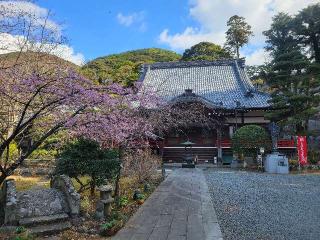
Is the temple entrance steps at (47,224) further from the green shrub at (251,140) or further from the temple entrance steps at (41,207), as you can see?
the green shrub at (251,140)

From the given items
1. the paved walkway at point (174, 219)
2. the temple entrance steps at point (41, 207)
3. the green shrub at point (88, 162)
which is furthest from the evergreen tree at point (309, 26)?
the temple entrance steps at point (41, 207)

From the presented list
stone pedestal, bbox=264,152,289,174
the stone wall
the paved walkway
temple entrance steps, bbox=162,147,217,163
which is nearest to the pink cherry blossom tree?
the stone wall

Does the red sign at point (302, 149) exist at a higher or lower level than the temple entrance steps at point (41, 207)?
higher

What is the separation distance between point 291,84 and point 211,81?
1008cm

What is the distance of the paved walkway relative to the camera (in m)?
6.12

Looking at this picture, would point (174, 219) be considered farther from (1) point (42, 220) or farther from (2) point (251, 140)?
(2) point (251, 140)

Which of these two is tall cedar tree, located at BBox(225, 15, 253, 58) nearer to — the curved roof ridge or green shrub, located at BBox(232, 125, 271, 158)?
the curved roof ridge

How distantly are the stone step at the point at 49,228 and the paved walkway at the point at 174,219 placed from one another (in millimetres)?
1076

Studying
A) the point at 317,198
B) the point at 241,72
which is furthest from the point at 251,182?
the point at 241,72

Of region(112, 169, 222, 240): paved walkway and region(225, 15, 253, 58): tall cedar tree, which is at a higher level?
region(225, 15, 253, 58): tall cedar tree

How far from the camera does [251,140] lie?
20.0 metres

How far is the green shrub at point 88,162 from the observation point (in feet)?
28.6

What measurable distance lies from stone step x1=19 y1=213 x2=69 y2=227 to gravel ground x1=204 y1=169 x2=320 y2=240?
10.3ft

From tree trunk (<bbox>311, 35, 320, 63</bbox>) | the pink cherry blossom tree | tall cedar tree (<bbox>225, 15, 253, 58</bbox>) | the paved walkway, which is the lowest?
the paved walkway
